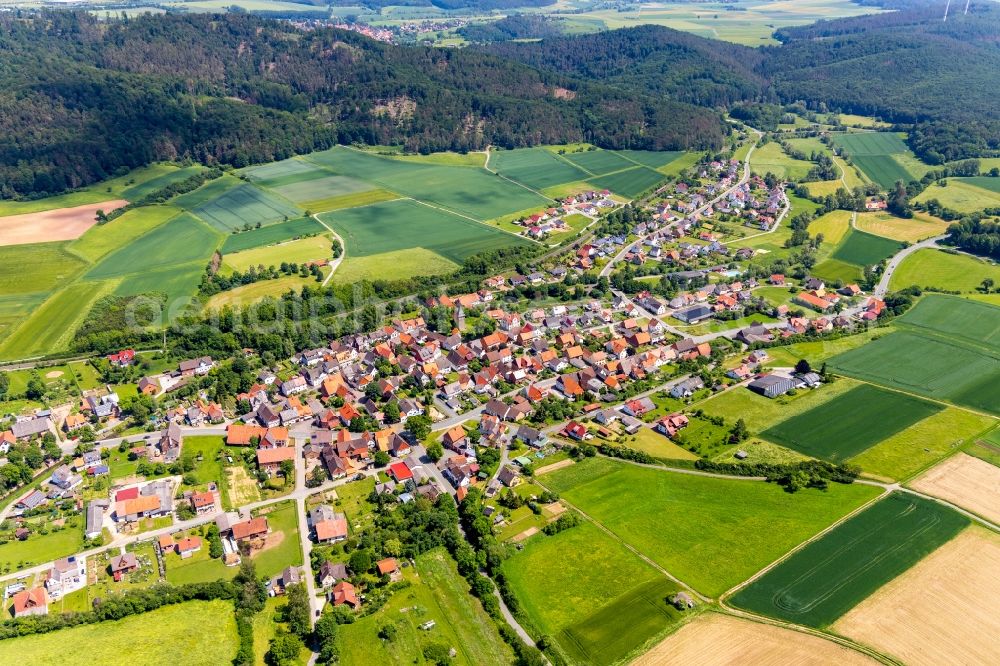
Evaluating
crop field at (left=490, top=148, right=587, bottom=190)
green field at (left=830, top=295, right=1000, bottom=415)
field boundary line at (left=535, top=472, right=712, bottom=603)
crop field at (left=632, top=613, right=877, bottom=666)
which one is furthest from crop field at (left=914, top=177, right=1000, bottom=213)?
crop field at (left=632, top=613, right=877, bottom=666)

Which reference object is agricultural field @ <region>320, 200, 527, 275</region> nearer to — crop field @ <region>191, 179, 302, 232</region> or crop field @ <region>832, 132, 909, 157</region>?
crop field @ <region>191, 179, 302, 232</region>

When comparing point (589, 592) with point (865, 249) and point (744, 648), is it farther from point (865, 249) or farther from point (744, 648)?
point (865, 249)

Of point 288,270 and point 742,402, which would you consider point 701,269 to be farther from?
point 288,270

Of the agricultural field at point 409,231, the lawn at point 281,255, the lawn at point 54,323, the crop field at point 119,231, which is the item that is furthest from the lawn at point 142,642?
the crop field at point 119,231

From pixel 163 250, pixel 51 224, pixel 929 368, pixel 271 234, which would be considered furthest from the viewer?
pixel 51 224

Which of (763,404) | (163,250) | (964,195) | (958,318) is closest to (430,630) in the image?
(763,404)

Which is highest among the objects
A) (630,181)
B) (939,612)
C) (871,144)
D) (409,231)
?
(871,144)

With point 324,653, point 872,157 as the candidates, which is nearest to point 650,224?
point 872,157
